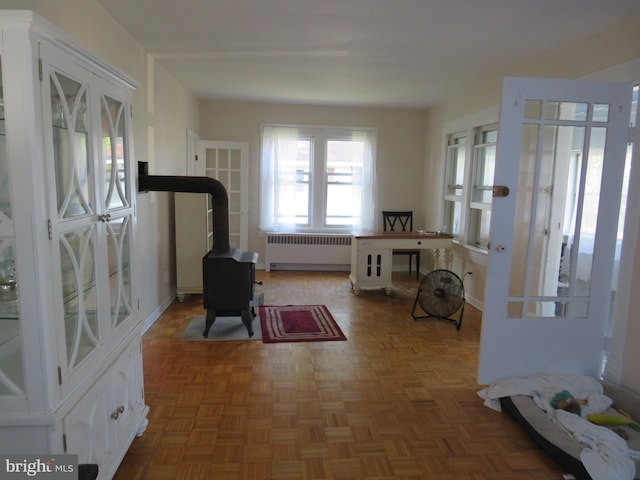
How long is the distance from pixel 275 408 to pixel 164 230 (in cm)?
257

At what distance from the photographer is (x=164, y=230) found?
4484 mm

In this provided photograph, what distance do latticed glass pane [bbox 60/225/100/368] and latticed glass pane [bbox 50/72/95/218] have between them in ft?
0.35

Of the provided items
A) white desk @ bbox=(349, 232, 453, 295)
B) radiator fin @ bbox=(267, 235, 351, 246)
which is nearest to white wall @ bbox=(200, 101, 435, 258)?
radiator fin @ bbox=(267, 235, 351, 246)

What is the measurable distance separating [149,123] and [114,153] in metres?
2.13

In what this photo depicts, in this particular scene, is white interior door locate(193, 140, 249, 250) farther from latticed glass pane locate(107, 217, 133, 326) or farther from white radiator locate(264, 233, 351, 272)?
latticed glass pane locate(107, 217, 133, 326)

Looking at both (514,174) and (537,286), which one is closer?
(514,174)

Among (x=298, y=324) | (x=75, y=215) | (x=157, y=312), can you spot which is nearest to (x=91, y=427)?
(x=75, y=215)

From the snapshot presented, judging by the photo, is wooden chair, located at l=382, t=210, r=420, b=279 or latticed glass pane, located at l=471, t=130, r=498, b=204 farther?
wooden chair, located at l=382, t=210, r=420, b=279

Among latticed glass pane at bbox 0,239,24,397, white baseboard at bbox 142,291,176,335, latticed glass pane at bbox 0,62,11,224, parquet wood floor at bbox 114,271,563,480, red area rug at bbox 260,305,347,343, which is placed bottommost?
parquet wood floor at bbox 114,271,563,480

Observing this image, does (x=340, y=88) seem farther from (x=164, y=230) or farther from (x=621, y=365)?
(x=621, y=365)

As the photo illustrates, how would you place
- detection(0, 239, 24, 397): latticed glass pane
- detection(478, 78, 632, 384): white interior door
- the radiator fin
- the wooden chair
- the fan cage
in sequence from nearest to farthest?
detection(0, 239, 24, 397): latticed glass pane < detection(478, 78, 632, 384): white interior door < the fan cage < the radiator fin < the wooden chair

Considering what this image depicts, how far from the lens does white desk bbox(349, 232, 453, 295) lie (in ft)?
16.9

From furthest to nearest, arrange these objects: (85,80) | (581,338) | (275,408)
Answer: (581,338) → (275,408) → (85,80)

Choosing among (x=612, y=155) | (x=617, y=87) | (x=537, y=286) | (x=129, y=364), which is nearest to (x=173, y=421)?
(x=129, y=364)
